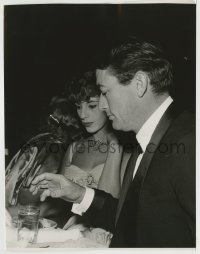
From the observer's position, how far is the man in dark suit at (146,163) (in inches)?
32.4


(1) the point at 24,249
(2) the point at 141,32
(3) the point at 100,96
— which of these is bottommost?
(1) the point at 24,249

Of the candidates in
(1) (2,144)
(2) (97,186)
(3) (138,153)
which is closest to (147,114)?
(3) (138,153)

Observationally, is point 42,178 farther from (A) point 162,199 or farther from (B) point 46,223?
(A) point 162,199

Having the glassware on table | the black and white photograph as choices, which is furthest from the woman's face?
the glassware on table

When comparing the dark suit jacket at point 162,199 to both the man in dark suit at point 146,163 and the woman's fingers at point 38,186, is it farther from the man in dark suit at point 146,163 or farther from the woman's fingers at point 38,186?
the woman's fingers at point 38,186

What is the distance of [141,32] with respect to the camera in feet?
2.74

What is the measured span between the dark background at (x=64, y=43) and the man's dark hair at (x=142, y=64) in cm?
2

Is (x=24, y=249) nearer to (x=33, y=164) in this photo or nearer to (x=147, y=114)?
(x=33, y=164)

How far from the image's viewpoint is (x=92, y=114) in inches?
32.9

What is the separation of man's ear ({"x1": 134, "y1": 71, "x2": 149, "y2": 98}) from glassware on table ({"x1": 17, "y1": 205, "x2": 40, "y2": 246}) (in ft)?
1.21

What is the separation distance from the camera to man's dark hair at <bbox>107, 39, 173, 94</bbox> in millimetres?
825

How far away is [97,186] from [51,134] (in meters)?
0.16

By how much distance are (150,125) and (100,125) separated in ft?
0.38

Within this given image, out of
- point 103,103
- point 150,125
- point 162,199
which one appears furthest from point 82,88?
point 162,199
